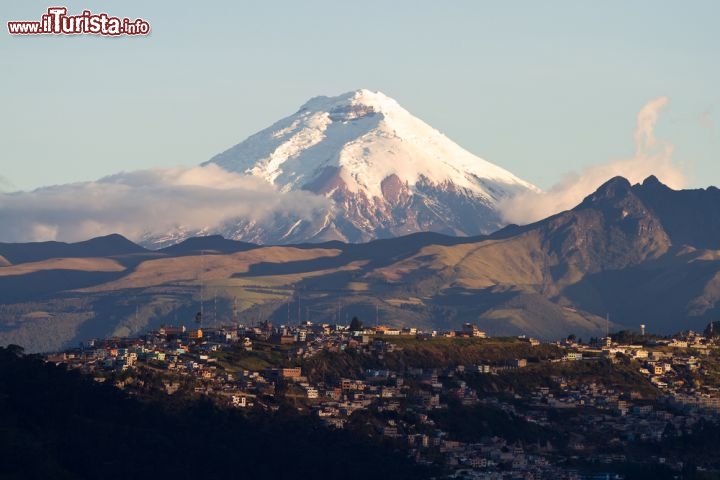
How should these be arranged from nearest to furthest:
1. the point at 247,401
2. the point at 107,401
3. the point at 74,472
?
the point at 74,472 → the point at 107,401 → the point at 247,401

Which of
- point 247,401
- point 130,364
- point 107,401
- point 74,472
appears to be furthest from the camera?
point 130,364

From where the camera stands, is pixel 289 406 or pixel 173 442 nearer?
pixel 173 442

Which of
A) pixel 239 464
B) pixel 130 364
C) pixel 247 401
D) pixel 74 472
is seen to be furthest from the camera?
pixel 130 364

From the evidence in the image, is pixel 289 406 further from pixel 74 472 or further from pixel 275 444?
pixel 74 472

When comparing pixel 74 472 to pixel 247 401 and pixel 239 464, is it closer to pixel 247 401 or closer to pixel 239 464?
pixel 239 464

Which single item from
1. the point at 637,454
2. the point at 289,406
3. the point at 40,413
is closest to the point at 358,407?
the point at 289,406

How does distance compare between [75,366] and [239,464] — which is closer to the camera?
[239,464]

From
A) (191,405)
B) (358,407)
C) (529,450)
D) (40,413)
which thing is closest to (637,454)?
(529,450)

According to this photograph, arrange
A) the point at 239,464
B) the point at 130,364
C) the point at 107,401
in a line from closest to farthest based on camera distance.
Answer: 1. the point at 239,464
2. the point at 107,401
3. the point at 130,364
